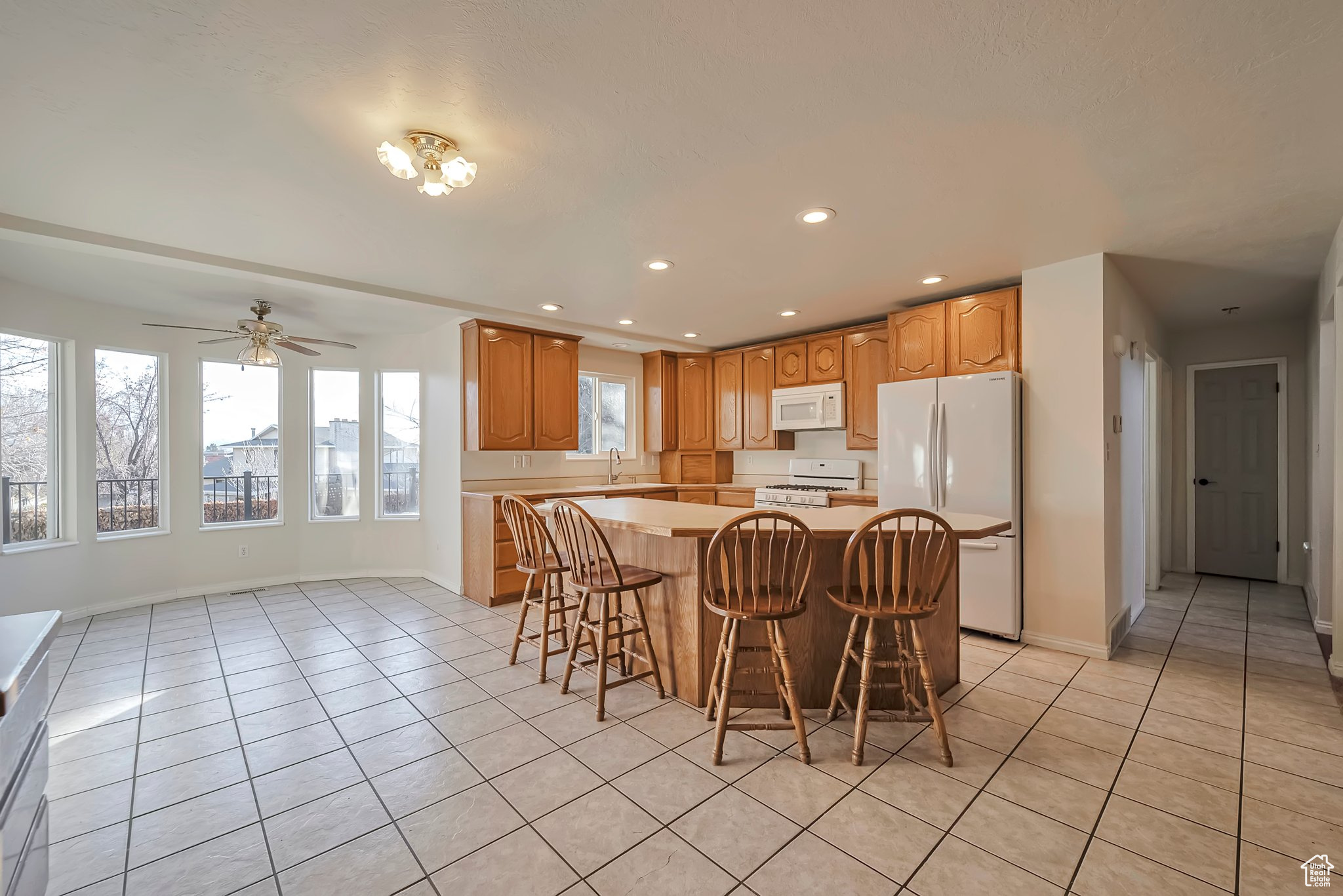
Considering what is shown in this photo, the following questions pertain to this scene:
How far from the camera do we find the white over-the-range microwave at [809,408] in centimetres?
502

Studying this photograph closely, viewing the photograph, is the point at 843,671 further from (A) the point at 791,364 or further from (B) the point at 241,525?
(B) the point at 241,525

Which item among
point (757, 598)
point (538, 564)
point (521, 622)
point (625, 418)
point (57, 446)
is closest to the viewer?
point (757, 598)

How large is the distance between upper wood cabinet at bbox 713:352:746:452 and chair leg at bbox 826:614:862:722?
11.2ft

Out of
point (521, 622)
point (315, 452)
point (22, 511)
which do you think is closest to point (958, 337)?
point (521, 622)

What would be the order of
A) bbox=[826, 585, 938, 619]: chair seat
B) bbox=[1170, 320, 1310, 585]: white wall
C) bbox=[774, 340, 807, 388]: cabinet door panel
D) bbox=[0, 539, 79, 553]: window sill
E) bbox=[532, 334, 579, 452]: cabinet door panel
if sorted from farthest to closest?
bbox=[774, 340, 807, 388]: cabinet door panel, bbox=[532, 334, 579, 452]: cabinet door panel, bbox=[1170, 320, 1310, 585]: white wall, bbox=[0, 539, 79, 553]: window sill, bbox=[826, 585, 938, 619]: chair seat

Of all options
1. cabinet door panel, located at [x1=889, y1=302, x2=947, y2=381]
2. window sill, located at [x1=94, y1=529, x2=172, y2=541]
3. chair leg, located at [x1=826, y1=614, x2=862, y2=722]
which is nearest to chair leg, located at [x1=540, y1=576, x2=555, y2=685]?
chair leg, located at [x1=826, y1=614, x2=862, y2=722]

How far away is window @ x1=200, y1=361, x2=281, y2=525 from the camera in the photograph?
5098 mm

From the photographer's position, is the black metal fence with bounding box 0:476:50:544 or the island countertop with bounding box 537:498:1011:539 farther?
the black metal fence with bounding box 0:476:50:544

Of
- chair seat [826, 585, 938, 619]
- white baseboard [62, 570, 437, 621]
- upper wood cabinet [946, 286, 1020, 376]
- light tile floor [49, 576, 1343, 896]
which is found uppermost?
upper wood cabinet [946, 286, 1020, 376]

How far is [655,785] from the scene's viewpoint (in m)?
2.11

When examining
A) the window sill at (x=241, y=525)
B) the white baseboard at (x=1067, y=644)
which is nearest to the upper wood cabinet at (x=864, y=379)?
the white baseboard at (x=1067, y=644)

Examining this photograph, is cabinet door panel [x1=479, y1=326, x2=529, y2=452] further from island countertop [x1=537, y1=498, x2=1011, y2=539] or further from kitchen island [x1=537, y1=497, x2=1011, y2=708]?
kitchen island [x1=537, y1=497, x2=1011, y2=708]

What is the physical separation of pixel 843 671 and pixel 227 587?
5362 millimetres

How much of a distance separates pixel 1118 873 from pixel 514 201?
3226mm
